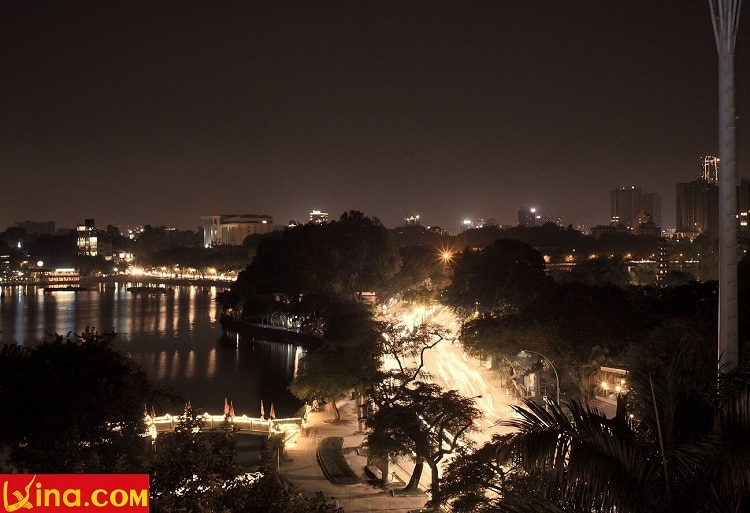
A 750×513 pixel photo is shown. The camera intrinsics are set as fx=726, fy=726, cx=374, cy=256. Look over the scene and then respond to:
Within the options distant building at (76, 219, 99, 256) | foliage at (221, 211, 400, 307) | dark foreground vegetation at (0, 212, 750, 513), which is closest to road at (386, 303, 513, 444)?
dark foreground vegetation at (0, 212, 750, 513)

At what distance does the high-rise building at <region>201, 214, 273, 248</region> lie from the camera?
417 feet

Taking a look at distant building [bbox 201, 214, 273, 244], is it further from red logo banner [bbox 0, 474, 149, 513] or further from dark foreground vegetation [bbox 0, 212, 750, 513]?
red logo banner [bbox 0, 474, 149, 513]

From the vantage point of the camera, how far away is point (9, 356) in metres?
12.0

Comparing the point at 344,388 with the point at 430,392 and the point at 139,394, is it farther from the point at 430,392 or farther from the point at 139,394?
the point at 139,394

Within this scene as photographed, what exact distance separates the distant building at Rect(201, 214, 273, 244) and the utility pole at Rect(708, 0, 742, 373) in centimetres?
12301

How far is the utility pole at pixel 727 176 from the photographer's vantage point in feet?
16.4

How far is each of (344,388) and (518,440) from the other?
45.2 ft

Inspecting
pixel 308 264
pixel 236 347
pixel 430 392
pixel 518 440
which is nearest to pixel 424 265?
pixel 308 264

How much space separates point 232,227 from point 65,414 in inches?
4684

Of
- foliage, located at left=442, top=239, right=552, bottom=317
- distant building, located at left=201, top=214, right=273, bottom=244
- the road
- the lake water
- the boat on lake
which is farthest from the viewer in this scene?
distant building, located at left=201, top=214, right=273, bottom=244

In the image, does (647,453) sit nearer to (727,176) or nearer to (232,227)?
(727,176)

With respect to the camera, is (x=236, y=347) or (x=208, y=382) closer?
(x=208, y=382)

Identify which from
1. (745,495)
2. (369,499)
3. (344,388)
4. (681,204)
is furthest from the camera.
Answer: (681,204)

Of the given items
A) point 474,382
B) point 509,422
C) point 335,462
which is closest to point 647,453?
point 509,422
